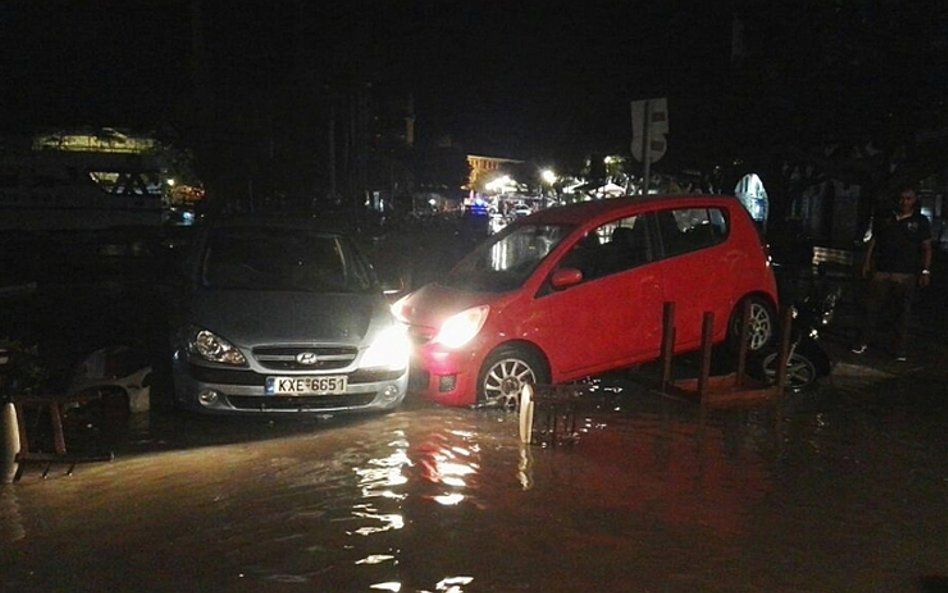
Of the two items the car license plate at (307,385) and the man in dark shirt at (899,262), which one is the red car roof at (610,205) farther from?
the car license plate at (307,385)

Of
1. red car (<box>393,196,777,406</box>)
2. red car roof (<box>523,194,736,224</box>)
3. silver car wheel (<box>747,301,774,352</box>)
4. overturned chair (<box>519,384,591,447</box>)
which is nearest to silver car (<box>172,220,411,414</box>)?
red car (<box>393,196,777,406</box>)

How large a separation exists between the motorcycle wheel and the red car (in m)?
0.32

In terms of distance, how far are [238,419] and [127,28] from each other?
66.2ft

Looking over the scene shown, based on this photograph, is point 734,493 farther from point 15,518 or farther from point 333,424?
point 15,518

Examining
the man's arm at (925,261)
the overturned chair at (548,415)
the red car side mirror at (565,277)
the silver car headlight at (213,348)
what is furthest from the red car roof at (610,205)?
the silver car headlight at (213,348)

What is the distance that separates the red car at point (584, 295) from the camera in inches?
316

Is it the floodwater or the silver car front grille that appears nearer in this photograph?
the floodwater

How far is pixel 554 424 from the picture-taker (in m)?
7.09

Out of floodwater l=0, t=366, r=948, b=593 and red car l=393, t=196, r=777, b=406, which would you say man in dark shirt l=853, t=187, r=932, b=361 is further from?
floodwater l=0, t=366, r=948, b=593

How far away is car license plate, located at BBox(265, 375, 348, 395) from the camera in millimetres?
7125

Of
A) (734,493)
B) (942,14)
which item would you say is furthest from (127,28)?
(734,493)

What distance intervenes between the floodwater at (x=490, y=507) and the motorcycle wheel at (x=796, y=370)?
110 centimetres

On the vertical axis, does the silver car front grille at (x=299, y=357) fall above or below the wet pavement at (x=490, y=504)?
above

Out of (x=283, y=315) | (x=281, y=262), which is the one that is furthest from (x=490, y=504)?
(x=281, y=262)
